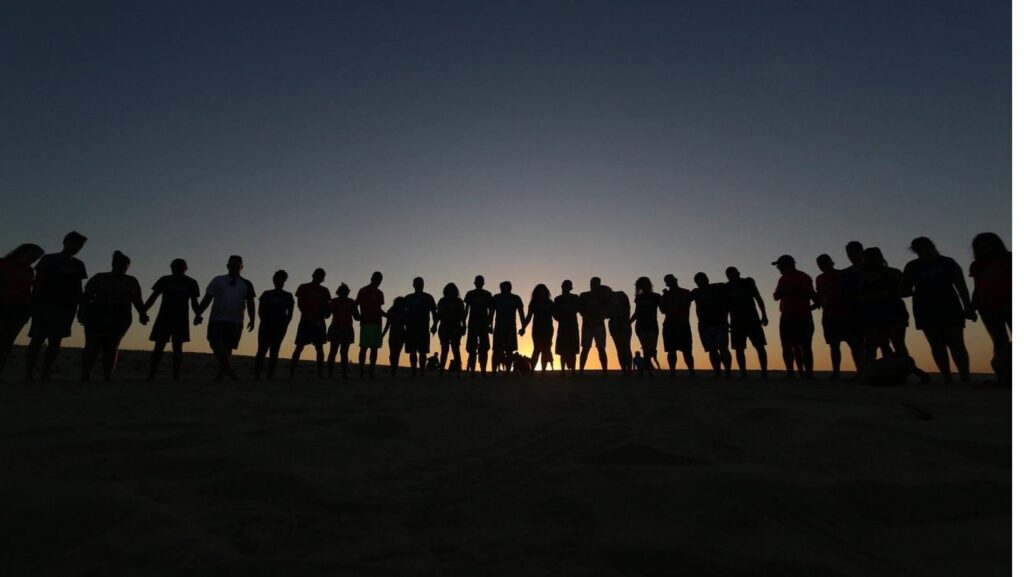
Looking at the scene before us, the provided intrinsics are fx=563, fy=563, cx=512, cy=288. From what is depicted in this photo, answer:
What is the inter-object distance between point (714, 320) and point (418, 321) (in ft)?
16.3

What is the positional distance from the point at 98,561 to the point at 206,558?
24 cm

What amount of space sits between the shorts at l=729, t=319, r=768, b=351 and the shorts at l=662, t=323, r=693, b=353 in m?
0.83

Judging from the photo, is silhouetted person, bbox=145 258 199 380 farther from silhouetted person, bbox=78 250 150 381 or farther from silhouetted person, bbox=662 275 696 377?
silhouetted person, bbox=662 275 696 377

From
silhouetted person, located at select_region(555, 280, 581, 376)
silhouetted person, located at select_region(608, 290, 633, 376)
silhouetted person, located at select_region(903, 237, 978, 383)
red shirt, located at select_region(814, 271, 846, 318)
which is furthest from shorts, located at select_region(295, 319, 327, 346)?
silhouetted person, located at select_region(903, 237, 978, 383)

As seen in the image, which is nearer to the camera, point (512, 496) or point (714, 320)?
point (512, 496)

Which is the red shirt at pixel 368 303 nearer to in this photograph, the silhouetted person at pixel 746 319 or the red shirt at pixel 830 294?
the silhouetted person at pixel 746 319

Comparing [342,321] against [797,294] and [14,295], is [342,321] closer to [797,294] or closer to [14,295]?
[14,295]

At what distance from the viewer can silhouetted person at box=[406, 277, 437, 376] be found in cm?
994

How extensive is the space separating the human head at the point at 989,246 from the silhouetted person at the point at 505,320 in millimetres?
6422

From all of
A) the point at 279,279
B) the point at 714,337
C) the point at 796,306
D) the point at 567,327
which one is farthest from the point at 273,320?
the point at 796,306

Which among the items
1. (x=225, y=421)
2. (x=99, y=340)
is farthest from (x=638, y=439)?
(x=99, y=340)

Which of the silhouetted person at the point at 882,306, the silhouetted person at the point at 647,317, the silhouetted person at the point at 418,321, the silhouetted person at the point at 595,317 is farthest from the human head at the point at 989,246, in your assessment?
the silhouetted person at the point at 418,321

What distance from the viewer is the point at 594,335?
1016cm

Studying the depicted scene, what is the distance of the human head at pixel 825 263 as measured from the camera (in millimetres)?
7703
